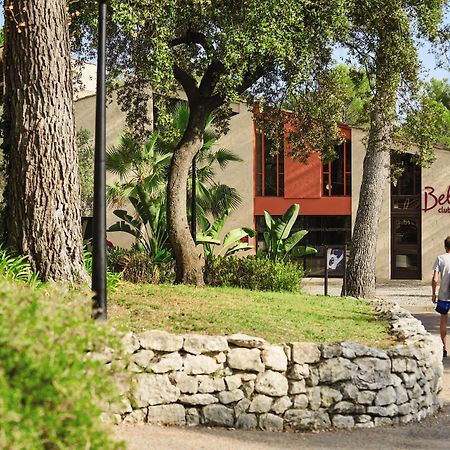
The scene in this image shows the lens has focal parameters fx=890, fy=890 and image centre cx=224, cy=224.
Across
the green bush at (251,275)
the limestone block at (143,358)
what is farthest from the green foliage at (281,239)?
the limestone block at (143,358)

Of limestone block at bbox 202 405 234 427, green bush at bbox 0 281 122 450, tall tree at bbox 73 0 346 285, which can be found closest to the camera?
green bush at bbox 0 281 122 450

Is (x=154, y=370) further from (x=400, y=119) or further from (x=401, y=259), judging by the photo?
(x=401, y=259)

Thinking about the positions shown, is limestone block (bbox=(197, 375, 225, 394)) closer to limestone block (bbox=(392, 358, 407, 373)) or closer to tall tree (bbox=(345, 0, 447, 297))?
limestone block (bbox=(392, 358, 407, 373))

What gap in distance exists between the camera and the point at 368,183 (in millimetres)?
22438

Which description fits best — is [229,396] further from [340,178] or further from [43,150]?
[340,178]

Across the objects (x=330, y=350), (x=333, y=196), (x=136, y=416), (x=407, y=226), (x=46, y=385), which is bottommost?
(x=136, y=416)

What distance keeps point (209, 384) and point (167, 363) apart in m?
0.50

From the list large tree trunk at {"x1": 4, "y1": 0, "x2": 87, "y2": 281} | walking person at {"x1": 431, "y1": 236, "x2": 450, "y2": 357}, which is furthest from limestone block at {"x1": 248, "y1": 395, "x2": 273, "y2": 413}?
walking person at {"x1": 431, "y1": 236, "x2": 450, "y2": 357}

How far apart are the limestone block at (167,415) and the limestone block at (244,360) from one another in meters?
0.72

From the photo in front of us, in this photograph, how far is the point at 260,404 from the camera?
31.0 ft

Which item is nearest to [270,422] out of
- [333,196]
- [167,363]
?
[167,363]

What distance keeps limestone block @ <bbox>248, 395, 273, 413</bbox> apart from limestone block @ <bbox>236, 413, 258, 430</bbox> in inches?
3.7

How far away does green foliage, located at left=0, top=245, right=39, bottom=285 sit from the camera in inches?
448

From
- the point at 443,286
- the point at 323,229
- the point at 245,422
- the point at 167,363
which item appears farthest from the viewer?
the point at 323,229
